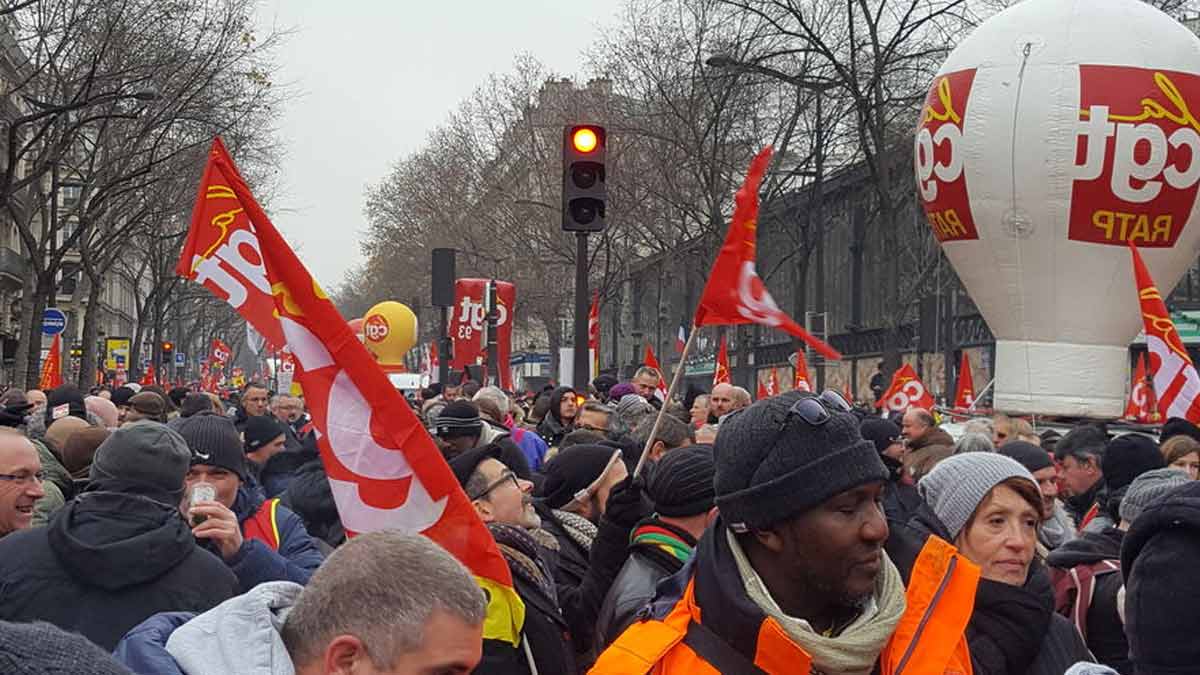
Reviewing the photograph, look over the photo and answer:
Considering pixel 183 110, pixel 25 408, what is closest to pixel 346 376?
pixel 25 408

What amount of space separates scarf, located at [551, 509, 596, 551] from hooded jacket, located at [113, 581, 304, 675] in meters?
2.85

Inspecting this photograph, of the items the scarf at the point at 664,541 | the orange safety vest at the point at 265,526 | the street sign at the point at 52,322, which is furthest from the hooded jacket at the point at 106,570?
the street sign at the point at 52,322

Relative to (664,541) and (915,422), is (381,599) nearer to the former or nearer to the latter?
(664,541)

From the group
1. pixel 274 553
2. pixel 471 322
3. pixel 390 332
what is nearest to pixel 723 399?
pixel 274 553

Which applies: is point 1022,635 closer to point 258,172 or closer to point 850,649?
point 850,649

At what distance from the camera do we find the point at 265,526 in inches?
237

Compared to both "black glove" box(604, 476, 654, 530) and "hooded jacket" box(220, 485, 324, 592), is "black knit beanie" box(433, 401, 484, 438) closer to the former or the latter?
"hooded jacket" box(220, 485, 324, 592)

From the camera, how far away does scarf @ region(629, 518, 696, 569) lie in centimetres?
468

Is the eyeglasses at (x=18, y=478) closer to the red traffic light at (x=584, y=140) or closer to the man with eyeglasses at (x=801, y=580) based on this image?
the man with eyeglasses at (x=801, y=580)

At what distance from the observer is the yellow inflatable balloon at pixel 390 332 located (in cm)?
3844

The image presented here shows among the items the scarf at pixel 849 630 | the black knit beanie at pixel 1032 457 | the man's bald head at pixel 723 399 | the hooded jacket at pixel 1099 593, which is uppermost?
the man's bald head at pixel 723 399

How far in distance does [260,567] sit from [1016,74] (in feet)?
60.1

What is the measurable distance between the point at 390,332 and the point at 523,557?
35.2 m

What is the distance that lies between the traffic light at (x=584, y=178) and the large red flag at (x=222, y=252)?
257cm
